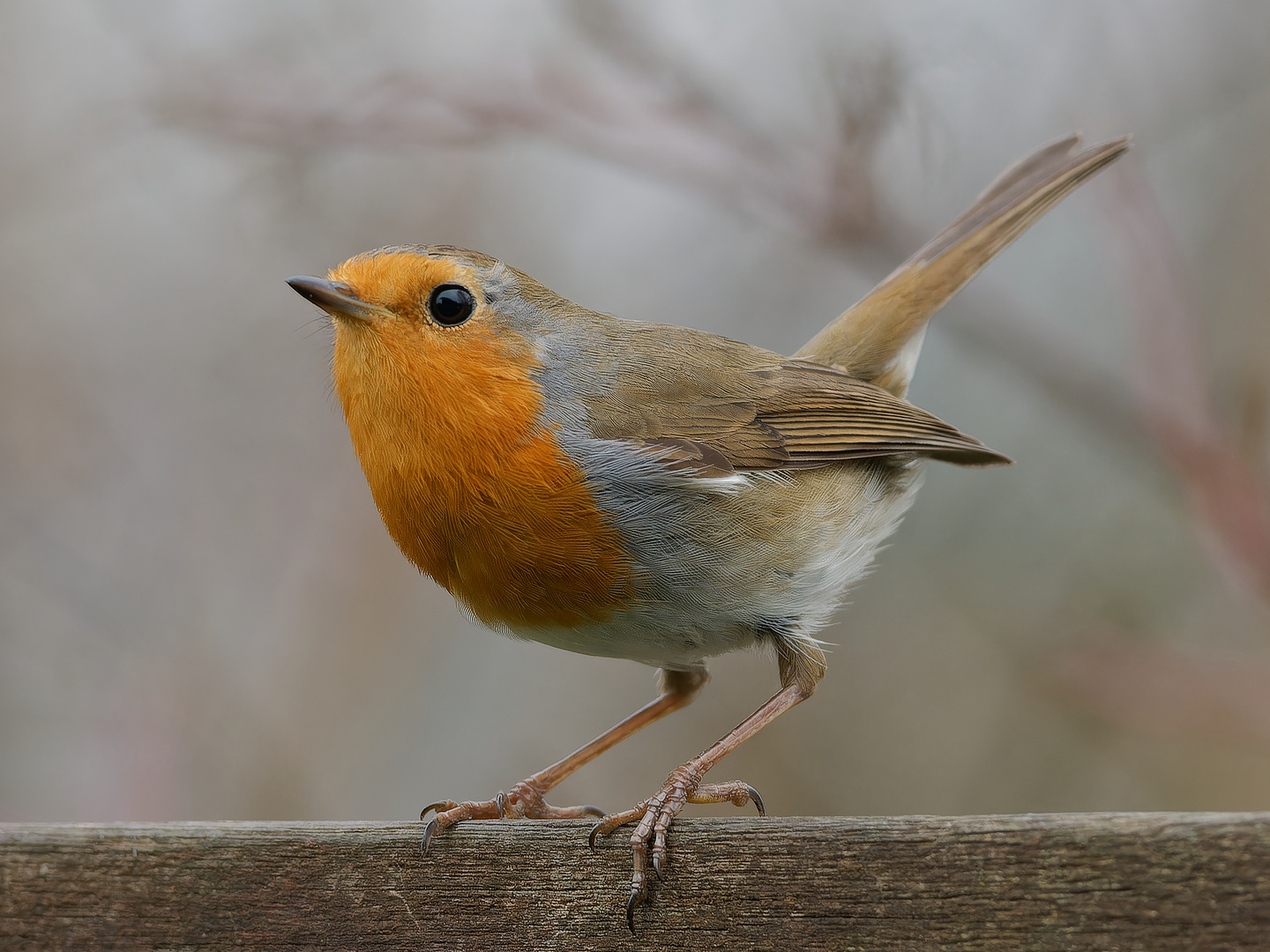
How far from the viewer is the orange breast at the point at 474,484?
96.8 inches

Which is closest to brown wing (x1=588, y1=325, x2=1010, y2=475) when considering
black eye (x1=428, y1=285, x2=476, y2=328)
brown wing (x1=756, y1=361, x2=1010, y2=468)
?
brown wing (x1=756, y1=361, x2=1010, y2=468)

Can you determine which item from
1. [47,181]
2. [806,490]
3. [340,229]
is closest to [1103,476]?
[806,490]

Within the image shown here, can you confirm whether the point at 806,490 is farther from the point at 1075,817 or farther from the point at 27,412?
the point at 27,412

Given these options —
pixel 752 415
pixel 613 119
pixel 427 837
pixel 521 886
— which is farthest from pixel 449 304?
pixel 521 886

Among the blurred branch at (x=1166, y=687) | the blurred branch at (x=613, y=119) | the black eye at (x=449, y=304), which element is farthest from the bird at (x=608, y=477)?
the blurred branch at (x=1166, y=687)

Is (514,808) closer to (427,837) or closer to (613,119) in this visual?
(427,837)

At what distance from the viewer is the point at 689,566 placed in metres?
2.68

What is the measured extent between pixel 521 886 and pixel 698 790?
692mm

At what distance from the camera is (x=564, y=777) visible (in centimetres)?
303

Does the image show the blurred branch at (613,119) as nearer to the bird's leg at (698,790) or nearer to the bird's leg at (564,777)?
the bird's leg at (698,790)

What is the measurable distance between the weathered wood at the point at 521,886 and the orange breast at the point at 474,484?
1.99ft

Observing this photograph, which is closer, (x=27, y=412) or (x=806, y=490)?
(x=806, y=490)

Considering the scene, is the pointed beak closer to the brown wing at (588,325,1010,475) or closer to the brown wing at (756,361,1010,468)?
the brown wing at (588,325,1010,475)

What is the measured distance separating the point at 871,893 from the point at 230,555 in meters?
3.97
